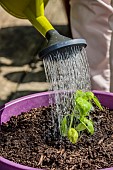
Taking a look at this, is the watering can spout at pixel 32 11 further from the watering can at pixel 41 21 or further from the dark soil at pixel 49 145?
the dark soil at pixel 49 145

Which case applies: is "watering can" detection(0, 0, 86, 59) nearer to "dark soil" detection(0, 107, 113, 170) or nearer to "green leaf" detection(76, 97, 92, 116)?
"green leaf" detection(76, 97, 92, 116)

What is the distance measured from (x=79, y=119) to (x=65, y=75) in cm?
11

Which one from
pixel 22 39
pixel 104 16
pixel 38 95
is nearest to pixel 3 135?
pixel 38 95

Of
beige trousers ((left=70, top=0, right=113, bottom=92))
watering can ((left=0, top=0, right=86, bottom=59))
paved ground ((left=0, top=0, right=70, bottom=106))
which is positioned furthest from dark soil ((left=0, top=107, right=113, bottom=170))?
paved ground ((left=0, top=0, right=70, bottom=106))

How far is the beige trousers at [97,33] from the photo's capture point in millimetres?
2188

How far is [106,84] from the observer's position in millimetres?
2332

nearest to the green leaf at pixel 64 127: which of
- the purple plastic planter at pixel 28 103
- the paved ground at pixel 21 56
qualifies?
the purple plastic planter at pixel 28 103

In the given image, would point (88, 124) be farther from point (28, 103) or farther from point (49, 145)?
point (28, 103)

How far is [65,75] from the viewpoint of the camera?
1.34m

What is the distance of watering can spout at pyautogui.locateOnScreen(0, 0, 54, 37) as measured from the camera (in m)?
1.33

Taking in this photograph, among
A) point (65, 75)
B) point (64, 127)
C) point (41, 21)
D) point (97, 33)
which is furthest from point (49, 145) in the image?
point (97, 33)

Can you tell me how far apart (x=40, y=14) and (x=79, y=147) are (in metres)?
0.32

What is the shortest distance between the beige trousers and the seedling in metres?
0.85

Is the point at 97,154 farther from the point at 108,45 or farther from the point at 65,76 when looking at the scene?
Answer: the point at 108,45
